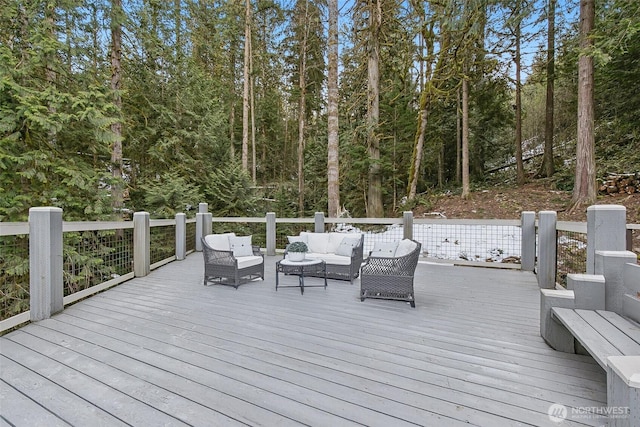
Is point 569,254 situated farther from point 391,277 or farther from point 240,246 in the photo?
point 240,246

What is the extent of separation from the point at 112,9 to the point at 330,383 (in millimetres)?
9452

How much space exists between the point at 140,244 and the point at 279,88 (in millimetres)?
14933

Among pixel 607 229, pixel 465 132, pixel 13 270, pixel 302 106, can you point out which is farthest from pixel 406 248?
pixel 302 106

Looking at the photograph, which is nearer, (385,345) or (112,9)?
(385,345)

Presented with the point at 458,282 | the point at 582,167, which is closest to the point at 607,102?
the point at 582,167

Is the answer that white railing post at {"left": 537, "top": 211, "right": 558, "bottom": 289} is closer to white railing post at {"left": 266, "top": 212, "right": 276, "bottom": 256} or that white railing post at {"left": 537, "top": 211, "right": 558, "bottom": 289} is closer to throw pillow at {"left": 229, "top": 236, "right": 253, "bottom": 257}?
throw pillow at {"left": 229, "top": 236, "right": 253, "bottom": 257}

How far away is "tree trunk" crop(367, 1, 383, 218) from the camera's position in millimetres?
9312

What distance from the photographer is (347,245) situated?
5266mm

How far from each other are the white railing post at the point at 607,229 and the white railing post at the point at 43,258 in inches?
199

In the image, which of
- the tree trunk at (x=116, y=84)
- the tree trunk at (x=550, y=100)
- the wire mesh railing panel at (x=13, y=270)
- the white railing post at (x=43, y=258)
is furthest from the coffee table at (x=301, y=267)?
the tree trunk at (x=550, y=100)

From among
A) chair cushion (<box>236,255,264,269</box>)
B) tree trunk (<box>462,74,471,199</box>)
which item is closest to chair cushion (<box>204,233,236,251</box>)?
chair cushion (<box>236,255,264,269</box>)

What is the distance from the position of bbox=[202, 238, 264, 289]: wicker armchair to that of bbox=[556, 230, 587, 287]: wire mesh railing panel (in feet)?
14.6

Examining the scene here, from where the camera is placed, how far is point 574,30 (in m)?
11.5

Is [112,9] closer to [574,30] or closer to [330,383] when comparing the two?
[330,383]
